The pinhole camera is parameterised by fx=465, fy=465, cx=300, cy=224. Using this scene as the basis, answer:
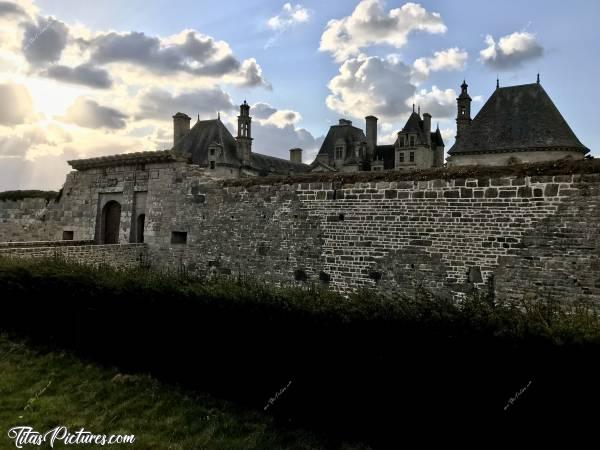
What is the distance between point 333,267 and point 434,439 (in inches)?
238

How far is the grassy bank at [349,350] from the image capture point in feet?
14.7

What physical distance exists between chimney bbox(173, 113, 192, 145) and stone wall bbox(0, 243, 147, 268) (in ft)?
96.8

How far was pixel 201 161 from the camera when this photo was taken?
132 ft

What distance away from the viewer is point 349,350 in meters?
5.45

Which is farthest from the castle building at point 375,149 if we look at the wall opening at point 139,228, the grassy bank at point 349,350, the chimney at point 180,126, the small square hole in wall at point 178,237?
the grassy bank at point 349,350

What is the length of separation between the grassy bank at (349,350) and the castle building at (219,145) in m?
32.6

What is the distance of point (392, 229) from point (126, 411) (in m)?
6.29

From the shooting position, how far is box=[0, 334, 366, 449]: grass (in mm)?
5594

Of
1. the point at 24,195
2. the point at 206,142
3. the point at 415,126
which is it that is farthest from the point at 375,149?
the point at 24,195

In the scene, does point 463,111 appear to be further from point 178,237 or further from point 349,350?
point 349,350

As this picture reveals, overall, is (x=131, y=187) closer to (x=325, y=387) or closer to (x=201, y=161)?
(x=325, y=387)

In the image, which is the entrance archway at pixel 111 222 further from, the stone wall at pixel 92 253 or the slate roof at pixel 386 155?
the slate roof at pixel 386 155

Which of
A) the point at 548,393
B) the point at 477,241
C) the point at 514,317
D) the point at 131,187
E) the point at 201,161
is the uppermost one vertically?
the point at 201,161

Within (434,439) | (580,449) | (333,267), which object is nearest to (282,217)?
(333,267)
